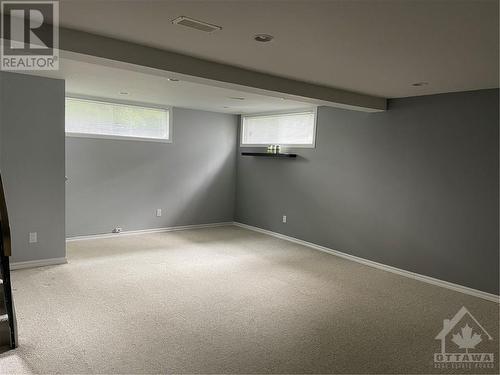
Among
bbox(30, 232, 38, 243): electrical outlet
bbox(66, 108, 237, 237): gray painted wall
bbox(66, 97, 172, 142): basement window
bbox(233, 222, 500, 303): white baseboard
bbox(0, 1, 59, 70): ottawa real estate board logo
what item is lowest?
bbox(233, 222, 500, 303): white baseboard

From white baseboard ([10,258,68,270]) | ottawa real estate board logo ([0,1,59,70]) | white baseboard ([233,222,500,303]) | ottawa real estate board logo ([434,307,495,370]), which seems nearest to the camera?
ottawa real estate board logo ([0,1,59,70])

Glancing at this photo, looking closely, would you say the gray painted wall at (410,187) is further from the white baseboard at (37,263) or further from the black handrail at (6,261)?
the black handrail at (6,261)

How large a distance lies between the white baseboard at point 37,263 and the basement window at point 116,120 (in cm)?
195

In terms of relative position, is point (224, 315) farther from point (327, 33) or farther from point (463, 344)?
point (327, 33)

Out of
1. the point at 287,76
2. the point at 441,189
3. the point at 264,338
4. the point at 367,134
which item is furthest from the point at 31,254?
the point at 441,189

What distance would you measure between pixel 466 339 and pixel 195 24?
3187 mm

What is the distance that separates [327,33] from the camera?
8.22 feet

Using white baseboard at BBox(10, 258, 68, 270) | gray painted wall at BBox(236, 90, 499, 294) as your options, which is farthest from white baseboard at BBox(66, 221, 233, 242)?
gray painted wall at BBox(236, 90, 499, 294)

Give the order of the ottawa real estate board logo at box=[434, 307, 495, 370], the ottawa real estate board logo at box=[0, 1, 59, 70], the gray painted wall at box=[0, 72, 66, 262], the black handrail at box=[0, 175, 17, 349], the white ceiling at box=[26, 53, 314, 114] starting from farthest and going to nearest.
Result: the gray painted wall at box=[0, 72, 66, 262] < the white ceiling at box=[26, 53, 314, 114] < the ottawa real estate board logo at box=[434, 307, 495, 370] < the black handrail at box=[0, 175, 17, 349] < the ottawa real estate board logo at box=[0, 1, 59, 70]

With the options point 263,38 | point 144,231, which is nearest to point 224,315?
point 263,38

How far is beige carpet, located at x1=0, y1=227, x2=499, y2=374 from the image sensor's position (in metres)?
2.69

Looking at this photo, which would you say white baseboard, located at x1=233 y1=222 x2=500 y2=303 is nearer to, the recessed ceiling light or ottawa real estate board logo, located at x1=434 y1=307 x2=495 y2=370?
ottawa real estate board logo, located at x1=434 y1=307 x2=495 y2=370

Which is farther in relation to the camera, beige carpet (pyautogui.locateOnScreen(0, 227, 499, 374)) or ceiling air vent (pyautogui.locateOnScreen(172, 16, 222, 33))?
beige carpet (pyautogui.locateOnScreen(0, 227, 499, 374))

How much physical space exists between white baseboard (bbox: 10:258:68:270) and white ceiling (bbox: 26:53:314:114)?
217cm
